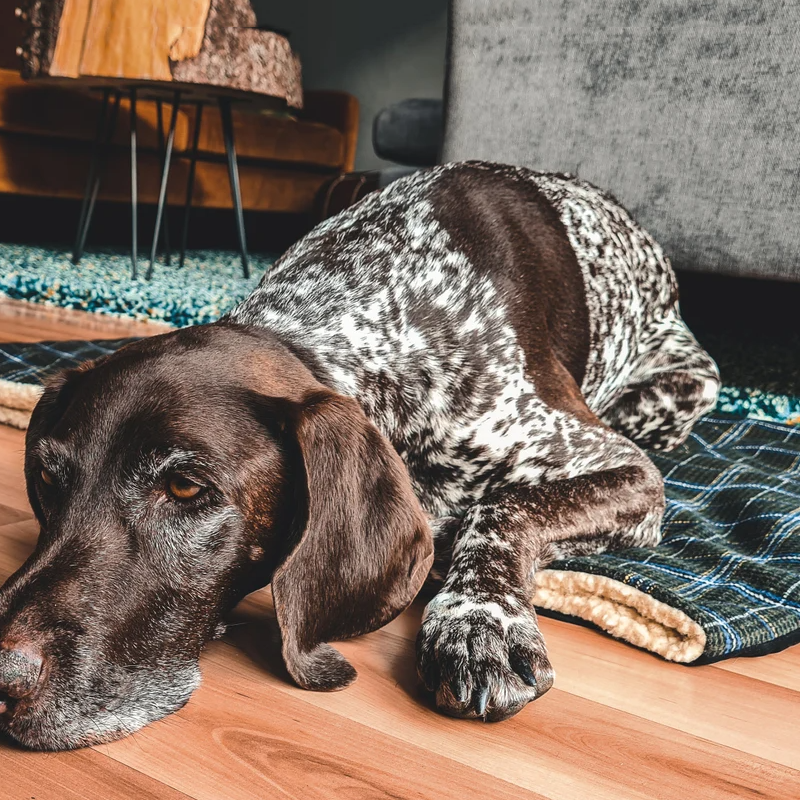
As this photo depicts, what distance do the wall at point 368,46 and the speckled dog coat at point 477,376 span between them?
669cm

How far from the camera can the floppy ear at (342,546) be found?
4.50 feet

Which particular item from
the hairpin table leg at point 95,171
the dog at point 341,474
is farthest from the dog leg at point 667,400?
Answer: the hairpin table leg at point 95,171

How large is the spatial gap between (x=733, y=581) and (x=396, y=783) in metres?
0.92

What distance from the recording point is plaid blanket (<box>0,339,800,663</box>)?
1638mm

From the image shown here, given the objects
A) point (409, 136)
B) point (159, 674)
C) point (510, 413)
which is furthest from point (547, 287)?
point (409, 136)

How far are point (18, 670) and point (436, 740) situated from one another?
1.86 feet

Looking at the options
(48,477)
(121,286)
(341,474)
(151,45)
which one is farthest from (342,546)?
(151,45)

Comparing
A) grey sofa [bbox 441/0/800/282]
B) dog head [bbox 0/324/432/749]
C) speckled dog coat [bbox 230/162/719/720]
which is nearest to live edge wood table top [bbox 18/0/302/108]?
grey sofa [bbox 441/0/800/282]

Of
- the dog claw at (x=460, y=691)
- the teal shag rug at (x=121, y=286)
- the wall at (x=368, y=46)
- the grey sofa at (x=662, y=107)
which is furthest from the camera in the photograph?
the wall at (x=368, y=46)

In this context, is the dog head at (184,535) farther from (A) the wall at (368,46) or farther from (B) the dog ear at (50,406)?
(A) the wall at (368,46)

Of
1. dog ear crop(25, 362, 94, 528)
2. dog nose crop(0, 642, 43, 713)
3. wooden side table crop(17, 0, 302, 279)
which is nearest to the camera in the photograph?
dog nose crop(0, 642, 43, 713)

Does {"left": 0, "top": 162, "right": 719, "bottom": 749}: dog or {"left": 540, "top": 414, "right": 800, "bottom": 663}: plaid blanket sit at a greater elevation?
{"left": 0, "top": 162, "right": 719, "bottom": 749}: dog

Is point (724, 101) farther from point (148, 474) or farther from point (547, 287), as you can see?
point (148, 474)

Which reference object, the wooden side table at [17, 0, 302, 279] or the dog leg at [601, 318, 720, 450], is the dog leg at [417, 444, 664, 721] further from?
the wooden side table at [17, 0, 302, 279]
